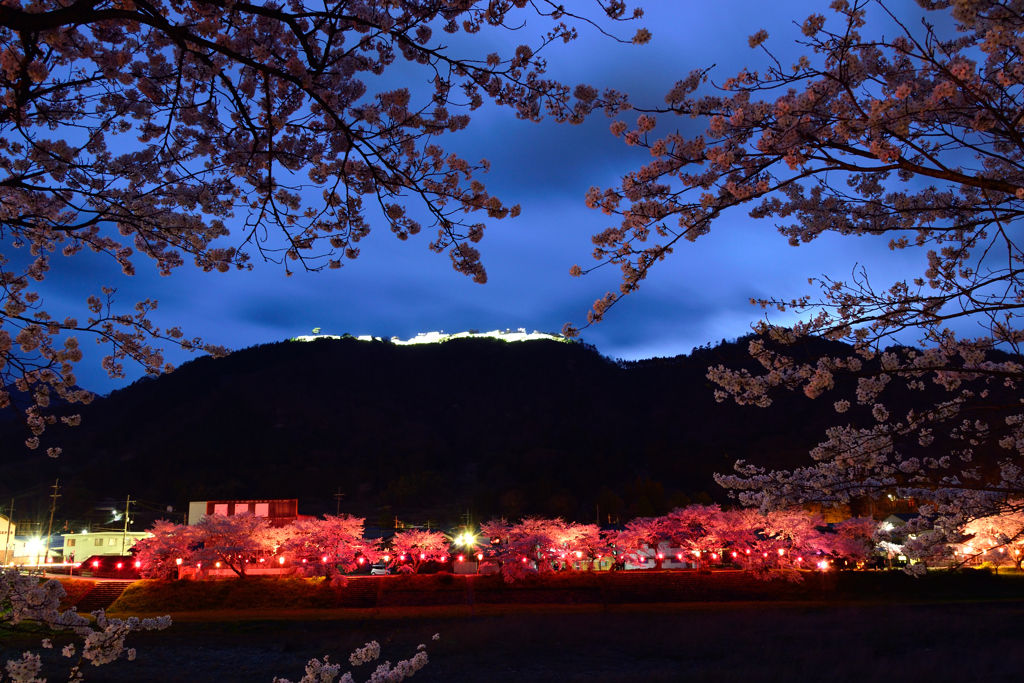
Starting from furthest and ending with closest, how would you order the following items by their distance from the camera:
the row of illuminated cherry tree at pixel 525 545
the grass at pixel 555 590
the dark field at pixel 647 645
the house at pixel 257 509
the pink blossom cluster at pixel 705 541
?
the house at pixel 257 509 < the pink blossom cluster at pixel 705 541 < the row of illuminated cherry tree at pixel 525 545 < the grass at pixel 555 590 < the dark field at pixel 647 645

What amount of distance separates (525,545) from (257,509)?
17875 mm

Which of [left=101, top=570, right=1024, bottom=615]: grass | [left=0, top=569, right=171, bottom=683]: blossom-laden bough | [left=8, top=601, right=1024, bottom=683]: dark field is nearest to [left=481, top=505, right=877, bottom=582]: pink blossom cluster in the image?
[left=101, top=570, right=1024, bottom=615]: grass

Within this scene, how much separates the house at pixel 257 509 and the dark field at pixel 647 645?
12846mm

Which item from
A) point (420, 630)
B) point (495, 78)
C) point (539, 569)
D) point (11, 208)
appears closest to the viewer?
point (495, 78)

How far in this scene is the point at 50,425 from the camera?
5.87 meters

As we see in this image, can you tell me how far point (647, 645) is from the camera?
22.2 m

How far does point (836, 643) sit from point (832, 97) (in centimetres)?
2260

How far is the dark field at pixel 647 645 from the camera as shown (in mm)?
18000

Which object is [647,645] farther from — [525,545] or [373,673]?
[373,673]

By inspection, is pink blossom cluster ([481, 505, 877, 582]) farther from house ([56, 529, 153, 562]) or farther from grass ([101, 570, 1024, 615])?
house ([56, 529, 153, 562])

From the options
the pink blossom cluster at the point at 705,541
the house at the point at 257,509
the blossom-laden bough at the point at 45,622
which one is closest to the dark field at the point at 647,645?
the pink blossom cluster at the point at 705,541

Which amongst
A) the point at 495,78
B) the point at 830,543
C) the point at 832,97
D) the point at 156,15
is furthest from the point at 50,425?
the point at 830,543

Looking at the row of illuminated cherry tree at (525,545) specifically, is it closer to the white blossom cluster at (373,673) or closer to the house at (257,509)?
the house at (257,509)

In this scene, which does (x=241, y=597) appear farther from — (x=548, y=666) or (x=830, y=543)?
(x=830, y=543)
